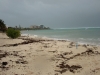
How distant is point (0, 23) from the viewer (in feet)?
153

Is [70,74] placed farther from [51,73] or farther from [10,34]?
[10,34]

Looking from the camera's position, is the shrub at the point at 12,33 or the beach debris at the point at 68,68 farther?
the shrub at the point at 12,33

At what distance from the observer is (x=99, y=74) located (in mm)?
5562

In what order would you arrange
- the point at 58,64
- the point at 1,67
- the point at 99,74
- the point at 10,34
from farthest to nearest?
1. the point at 10,34
2. the point at 58,64
3. the point at 1,67
4. the point at 99,74

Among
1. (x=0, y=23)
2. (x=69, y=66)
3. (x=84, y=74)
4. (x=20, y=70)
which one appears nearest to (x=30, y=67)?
(x=20, y=70)

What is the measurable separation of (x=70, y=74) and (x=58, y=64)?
1.38m

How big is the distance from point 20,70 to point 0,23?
4287 cm

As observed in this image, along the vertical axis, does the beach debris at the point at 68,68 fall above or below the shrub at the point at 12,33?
below

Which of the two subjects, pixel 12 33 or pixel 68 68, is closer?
pixel 68 68

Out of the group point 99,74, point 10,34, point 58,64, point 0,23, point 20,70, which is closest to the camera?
point 99,74

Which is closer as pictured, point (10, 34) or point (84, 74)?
point (84, 74)

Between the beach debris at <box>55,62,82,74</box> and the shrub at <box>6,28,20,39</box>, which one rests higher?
the shrub at <box>6,28,20,39</box>

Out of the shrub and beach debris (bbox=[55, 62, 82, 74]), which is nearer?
beach debris (bbox=[55, 62, 82, 74])

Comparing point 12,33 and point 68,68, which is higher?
point 12,33
